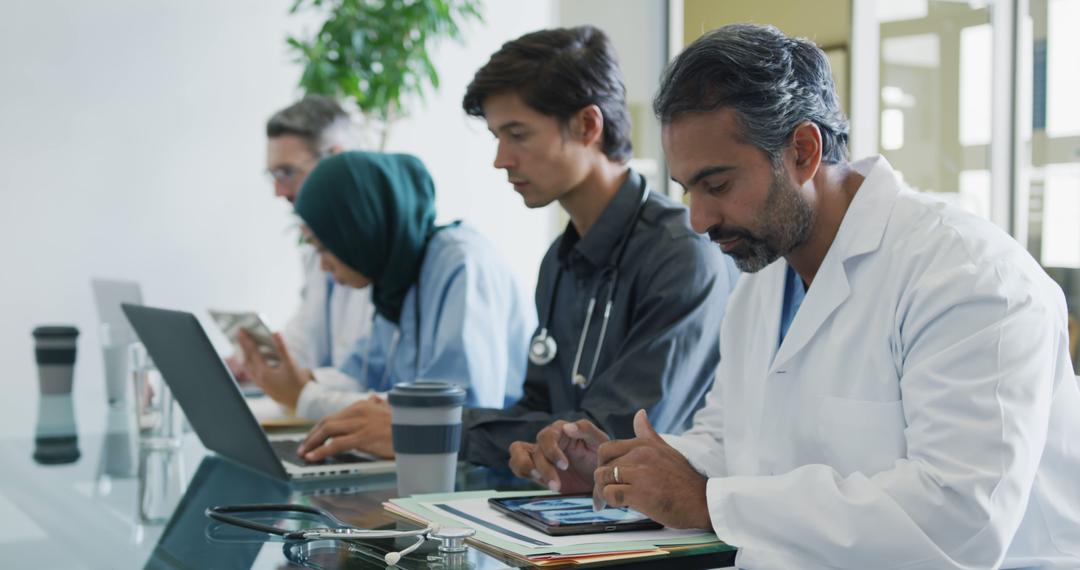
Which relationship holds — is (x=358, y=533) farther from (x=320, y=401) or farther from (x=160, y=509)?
(x=320, y=401)

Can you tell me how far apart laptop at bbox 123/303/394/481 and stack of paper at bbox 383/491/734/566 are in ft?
1.17

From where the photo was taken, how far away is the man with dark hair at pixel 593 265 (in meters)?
1.96

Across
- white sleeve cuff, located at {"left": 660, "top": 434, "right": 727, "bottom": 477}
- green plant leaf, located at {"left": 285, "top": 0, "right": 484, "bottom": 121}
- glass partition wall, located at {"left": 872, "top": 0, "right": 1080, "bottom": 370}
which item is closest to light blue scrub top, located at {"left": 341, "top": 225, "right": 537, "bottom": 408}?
white sleeve cuff, located at {"left": 660, "top": 434, "right": 727, "bottom": 477}

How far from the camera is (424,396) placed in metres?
1.59

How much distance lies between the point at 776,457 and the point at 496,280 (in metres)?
1.24

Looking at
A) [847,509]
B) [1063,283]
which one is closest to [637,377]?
[847,509]

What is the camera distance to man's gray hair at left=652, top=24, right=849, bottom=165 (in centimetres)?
147

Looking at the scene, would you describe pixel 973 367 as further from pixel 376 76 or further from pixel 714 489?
pixel 376 76

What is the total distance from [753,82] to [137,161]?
4201 mm

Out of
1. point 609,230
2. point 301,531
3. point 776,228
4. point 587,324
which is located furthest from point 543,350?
point 301,531

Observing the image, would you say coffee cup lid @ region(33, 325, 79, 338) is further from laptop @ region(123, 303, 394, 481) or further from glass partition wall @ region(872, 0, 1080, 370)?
glass partition wall @ region(872, 0, 1080, 370)

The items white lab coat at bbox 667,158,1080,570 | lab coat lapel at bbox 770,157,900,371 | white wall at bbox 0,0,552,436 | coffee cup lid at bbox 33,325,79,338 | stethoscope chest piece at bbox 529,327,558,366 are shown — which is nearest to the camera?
white lab coat at bbox 667,158,1080,570

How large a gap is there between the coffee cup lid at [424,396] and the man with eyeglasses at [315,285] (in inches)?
55.5

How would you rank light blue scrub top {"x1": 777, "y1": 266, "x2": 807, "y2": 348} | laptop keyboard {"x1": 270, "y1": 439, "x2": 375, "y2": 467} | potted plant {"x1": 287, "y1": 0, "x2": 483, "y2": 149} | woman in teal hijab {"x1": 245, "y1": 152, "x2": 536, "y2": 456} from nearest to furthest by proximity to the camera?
light blue scrub top {"x1": 777, "y1": 266, "x2": 807, "y2": 348}
laptop keyboard {"x1": 270, "y1": 439, "x2": 375, "y2": 467}
woman in teal hijab {"x1": 245, "y1": 152, "x2": 536, "y2": 456}
potted plant {"x1": 287, "y1": 0, "x2": 483, "y2": 149}
